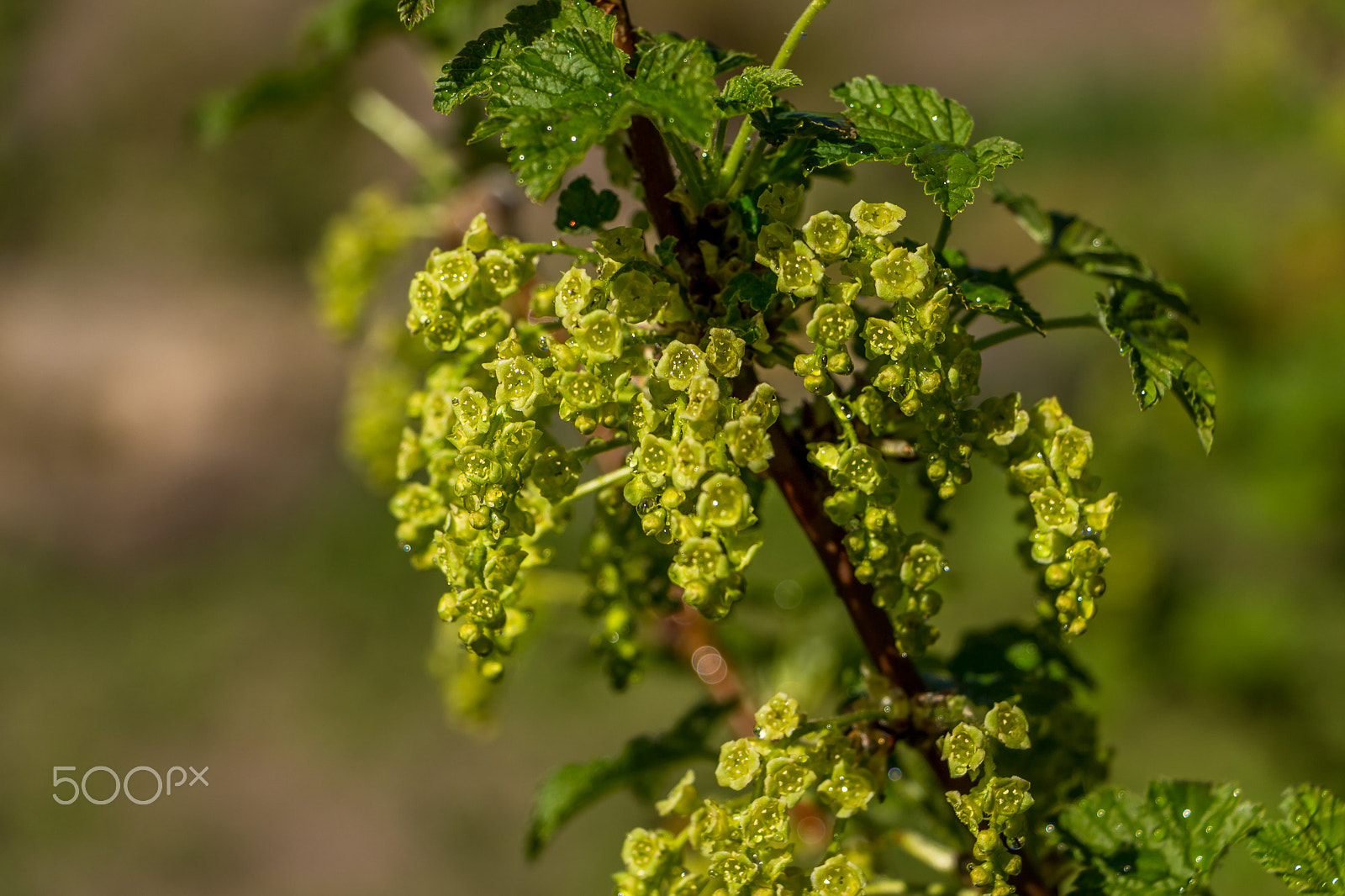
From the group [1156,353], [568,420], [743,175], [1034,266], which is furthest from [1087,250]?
[568,420]

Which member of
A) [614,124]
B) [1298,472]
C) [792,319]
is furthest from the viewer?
[1298,472]

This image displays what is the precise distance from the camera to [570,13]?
1.02m

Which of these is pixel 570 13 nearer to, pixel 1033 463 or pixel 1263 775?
pixel 1033 463

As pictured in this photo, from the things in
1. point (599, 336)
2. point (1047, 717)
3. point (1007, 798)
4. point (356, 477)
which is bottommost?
point (1007, 798)

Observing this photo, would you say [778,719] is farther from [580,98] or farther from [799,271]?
[580,98]

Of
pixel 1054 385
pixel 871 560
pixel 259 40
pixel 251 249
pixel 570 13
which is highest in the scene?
pixel 259 40

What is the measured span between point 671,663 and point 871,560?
1185mm

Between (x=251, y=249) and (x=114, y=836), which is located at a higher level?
(x=251, y=249)

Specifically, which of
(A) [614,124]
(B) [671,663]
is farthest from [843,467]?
(B) [671,663]

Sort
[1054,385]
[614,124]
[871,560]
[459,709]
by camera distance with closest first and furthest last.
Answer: [614,124], [871,560], [459,709], [1054,385]

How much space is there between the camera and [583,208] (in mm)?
1151

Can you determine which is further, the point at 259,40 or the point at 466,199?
the point at 259,40

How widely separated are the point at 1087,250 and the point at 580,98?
71 cm

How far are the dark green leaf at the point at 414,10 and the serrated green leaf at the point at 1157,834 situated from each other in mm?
1049
